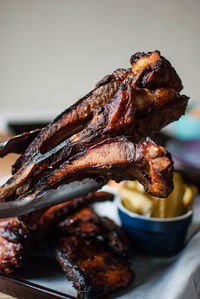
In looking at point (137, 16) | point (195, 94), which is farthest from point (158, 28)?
point (195, 94)

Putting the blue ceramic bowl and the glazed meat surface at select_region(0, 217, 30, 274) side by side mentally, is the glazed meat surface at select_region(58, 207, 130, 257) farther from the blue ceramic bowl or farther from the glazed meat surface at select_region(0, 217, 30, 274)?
the glazed meat surface at select_region(0, 217, 30, 274)

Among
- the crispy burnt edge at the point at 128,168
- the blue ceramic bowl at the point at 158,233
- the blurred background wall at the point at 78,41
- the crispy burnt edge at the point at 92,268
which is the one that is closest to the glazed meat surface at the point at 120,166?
the crispy burnt edge at the point at 128,168

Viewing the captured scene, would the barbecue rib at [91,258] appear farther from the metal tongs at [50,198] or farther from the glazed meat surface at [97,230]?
the metal tongs at [50,198]

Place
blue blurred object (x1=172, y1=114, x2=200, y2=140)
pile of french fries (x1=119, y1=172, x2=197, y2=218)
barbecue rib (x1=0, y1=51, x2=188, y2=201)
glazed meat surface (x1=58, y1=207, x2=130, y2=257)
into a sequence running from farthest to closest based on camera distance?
blue blurred object (x1=172, y1=114, x2=200, y2=140) → pile of french fries (x1=119, y1=172, x2=197, y2=218) → glazed meat surface (x1=58, y1=207, x2=130, y2=257) → barbecue rib (x1=0, y1=51, x2=188, y2=201)

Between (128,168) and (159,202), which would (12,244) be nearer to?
(128,168)

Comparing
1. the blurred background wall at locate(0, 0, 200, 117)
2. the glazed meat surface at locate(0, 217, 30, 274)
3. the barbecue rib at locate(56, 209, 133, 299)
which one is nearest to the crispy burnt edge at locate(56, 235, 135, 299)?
the barbecue rib at locate(56, 209, 133, 299)

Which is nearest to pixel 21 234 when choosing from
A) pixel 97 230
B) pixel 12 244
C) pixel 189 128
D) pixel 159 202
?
pixel 12 244
